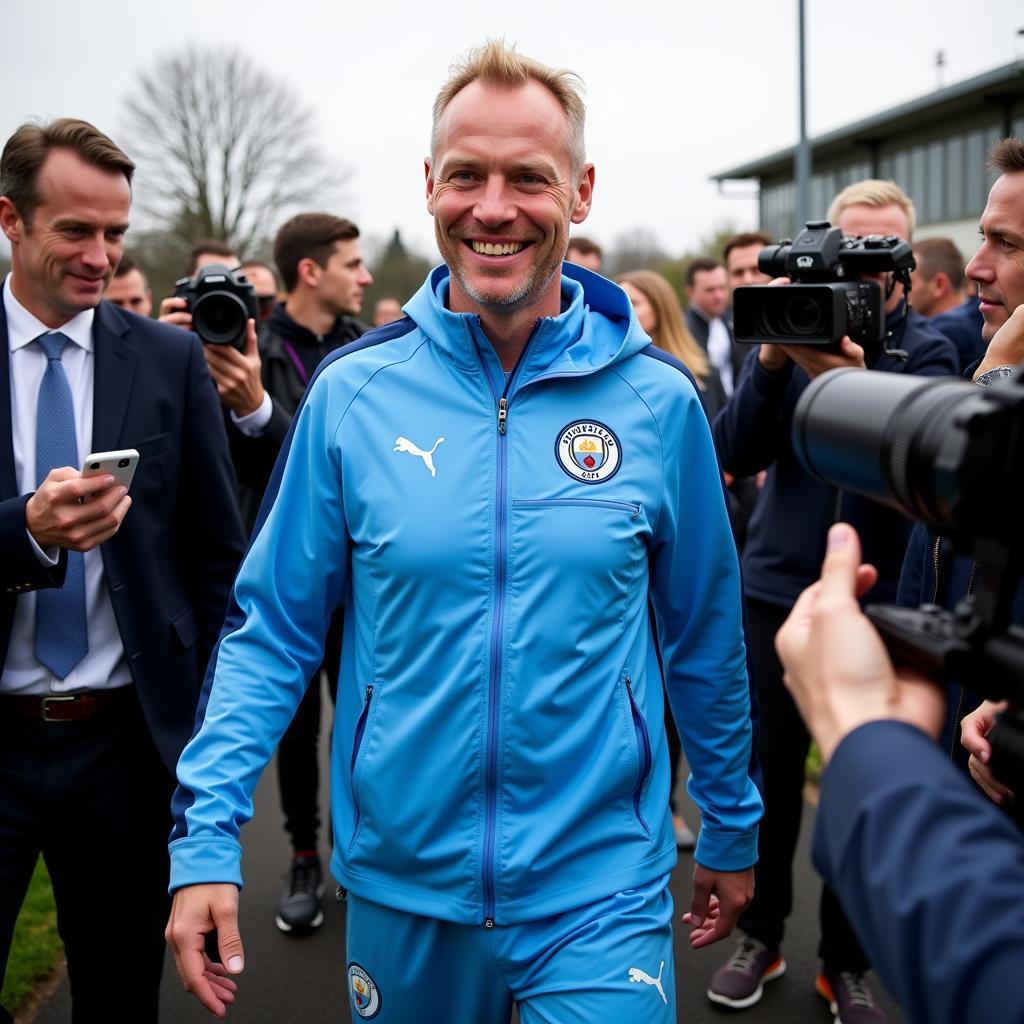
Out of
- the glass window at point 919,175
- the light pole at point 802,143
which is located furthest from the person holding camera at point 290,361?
the glass window at point 919,175

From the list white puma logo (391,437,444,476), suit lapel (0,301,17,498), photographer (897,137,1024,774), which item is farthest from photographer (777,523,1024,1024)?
suit lapel (0,301,17,498)

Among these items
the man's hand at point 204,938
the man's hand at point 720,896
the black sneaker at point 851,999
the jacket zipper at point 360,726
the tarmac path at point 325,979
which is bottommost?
the tarmac path at point 325,979

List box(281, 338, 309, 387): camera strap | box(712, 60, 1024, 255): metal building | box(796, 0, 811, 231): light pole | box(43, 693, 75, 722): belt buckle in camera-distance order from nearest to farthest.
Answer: box(43, 693, 75, 722): belt buckle → box(281, 338, 309, 387): camera strap → box(796, 0, 811, 231): light pole → box(712, 60, 1024, 255): metal building

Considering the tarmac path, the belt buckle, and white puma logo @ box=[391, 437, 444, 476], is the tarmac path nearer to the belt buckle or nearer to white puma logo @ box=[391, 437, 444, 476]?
the belt buckle

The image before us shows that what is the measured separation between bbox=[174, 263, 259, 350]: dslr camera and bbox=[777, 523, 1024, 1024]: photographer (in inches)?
121

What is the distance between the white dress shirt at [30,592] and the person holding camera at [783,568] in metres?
2.08

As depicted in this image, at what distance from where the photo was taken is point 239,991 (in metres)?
4.18

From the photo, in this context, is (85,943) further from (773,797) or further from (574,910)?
(773,797)

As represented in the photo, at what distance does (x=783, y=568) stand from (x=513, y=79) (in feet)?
6.89

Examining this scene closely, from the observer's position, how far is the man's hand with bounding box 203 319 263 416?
161 inches

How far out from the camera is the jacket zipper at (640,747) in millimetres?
2330

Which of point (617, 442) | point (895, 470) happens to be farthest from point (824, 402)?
point (617, 442)

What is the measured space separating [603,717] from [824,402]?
1.05 meters

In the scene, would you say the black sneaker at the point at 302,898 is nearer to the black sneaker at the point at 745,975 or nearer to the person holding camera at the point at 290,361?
the person holding camera at the point at 290,361
